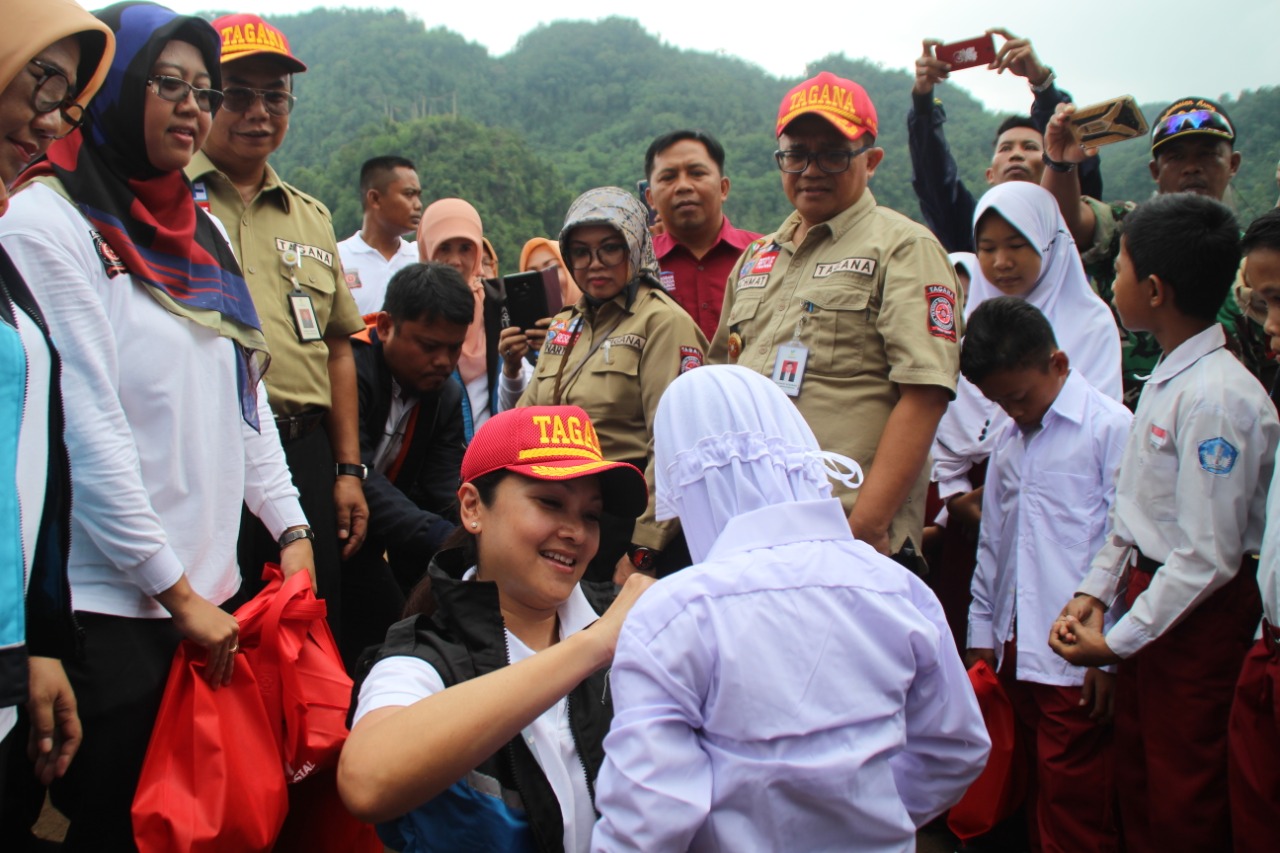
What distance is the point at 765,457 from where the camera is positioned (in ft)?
5.18

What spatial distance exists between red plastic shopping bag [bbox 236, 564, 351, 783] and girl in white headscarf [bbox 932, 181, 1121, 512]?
2334mm

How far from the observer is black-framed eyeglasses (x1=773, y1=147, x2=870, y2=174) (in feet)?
9.78

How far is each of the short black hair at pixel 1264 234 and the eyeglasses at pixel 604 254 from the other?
1839 millimetres

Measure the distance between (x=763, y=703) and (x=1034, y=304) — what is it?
8.40ft

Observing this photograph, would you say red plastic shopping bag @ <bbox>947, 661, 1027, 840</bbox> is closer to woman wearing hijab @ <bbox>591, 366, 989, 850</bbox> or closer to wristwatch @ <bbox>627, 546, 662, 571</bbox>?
wristwatch @ <bbox>627, 546, 662, 571</bbox>

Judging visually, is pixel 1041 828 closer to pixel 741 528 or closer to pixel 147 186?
pixel 741 528

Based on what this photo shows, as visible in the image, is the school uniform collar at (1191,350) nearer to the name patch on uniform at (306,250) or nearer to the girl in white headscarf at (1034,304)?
the girl in white headscarf at (1034,304)

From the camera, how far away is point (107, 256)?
2.09m

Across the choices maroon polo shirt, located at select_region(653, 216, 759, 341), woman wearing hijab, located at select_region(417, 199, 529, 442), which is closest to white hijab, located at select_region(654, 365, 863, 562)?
woman wearing hijab, located at select_region(417, 199, 529, 442)

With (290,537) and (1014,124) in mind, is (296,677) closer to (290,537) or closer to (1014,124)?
(290,537)

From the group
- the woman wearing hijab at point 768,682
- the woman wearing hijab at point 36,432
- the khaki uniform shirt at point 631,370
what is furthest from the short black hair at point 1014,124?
the woman wearing hijab at point 36,432

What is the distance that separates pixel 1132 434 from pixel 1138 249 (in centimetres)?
51

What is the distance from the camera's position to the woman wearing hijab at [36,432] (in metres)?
1.45

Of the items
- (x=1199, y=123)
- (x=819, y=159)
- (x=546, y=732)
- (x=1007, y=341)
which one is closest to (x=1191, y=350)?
(x=1007, y=341)
